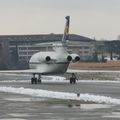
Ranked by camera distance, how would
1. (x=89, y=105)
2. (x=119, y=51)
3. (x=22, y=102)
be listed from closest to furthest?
1. (x=89, y=105)
2. (x=22, y=102)
3. (x=119, y=51)

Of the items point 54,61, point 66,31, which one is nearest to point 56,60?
point 54,61

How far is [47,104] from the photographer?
23562mm

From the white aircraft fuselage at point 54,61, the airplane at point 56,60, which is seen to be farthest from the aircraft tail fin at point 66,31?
the white aircraft fuselage at point 54,61

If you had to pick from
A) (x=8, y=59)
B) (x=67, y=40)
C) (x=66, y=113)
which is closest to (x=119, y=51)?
(x=8, y=59)

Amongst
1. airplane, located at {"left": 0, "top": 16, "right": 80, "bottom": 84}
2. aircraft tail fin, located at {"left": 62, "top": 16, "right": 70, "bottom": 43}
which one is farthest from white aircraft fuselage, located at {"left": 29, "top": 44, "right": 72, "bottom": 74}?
aircraft tail fin, located at {"left": 62, "top": 16, "right": 70, "bottom": 43}

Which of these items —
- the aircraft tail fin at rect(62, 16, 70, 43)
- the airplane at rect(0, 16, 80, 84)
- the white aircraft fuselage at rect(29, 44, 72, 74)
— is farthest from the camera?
the aircraft tail fin at rect(62, 16, 70, 43)

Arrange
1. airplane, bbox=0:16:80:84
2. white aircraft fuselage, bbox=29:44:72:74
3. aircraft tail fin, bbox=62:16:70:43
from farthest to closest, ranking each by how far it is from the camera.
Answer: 1. aircraft tail fin, bbox=62:16:70:43
2. white aircraft fuselage, bbox=29:44:72:74
3. airplane, bbox=0:16:80:84

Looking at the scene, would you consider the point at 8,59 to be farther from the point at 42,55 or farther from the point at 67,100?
the point at 67,100

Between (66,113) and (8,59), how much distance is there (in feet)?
442

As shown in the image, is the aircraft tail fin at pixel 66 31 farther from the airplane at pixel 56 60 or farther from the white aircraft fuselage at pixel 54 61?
the white aircraft fuselage at pixel 54 61

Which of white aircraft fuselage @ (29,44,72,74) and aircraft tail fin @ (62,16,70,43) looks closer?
white aircraft fuselage @ (29,44,72,74)

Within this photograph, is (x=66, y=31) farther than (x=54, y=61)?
Yes

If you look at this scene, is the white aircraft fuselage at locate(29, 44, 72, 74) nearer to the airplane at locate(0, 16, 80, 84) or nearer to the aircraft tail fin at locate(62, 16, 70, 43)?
the airplane at locate(0, 16, 80, 84)

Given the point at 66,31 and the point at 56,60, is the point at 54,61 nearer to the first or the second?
the point at 56,60
